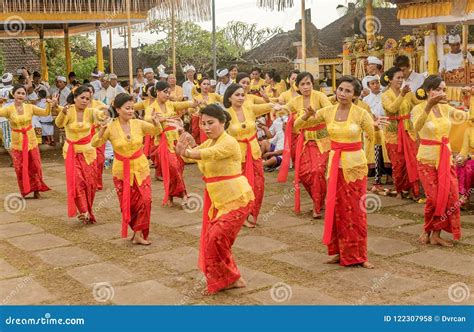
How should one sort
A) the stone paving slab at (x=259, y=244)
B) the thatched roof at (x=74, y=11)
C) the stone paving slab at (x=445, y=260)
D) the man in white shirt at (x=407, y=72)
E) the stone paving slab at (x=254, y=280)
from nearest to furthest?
the stone paving slab at (x=254, y=280), the stone paving slab at (x=445, y=260), the stone paving slab at (x=259, y=244), the man in white shirt at (x=407, y=72), the thatched roof at (x=74, y=11)

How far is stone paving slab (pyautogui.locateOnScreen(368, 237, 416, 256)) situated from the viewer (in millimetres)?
6219

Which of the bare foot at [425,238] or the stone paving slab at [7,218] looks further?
the stone paving slab at [7,218]

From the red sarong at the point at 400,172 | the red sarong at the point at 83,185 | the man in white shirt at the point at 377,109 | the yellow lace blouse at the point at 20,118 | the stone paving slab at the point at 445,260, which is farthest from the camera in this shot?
the man in white shirt at the point at 377,109

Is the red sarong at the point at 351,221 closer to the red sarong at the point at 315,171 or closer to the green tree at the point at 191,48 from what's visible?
the red sarong at the point at 315,171

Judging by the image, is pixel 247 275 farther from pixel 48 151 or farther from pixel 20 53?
pixel 20 53

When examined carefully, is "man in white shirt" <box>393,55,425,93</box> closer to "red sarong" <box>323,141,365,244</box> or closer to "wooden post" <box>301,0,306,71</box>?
"wooden post" <box>301,0,306,71</box>

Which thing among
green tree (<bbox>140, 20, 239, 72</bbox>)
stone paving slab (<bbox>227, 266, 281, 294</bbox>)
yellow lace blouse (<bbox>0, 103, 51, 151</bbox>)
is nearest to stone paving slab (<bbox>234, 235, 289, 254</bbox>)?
stone paving slab (<bbox>227, 266, 281, 294</bbox>)

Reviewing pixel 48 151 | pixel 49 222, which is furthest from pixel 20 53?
pixel 49 222

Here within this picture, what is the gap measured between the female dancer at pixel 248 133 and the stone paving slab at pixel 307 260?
4.12ft

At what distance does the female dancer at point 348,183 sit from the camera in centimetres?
571

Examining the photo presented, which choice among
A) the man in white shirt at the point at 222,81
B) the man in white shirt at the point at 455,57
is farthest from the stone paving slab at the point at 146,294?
the man in white shirt at the point at 222,81

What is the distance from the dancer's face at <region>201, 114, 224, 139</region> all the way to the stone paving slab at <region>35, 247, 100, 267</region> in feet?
6.28

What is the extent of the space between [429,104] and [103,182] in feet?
20.4

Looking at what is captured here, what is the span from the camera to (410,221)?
24.4 feet
